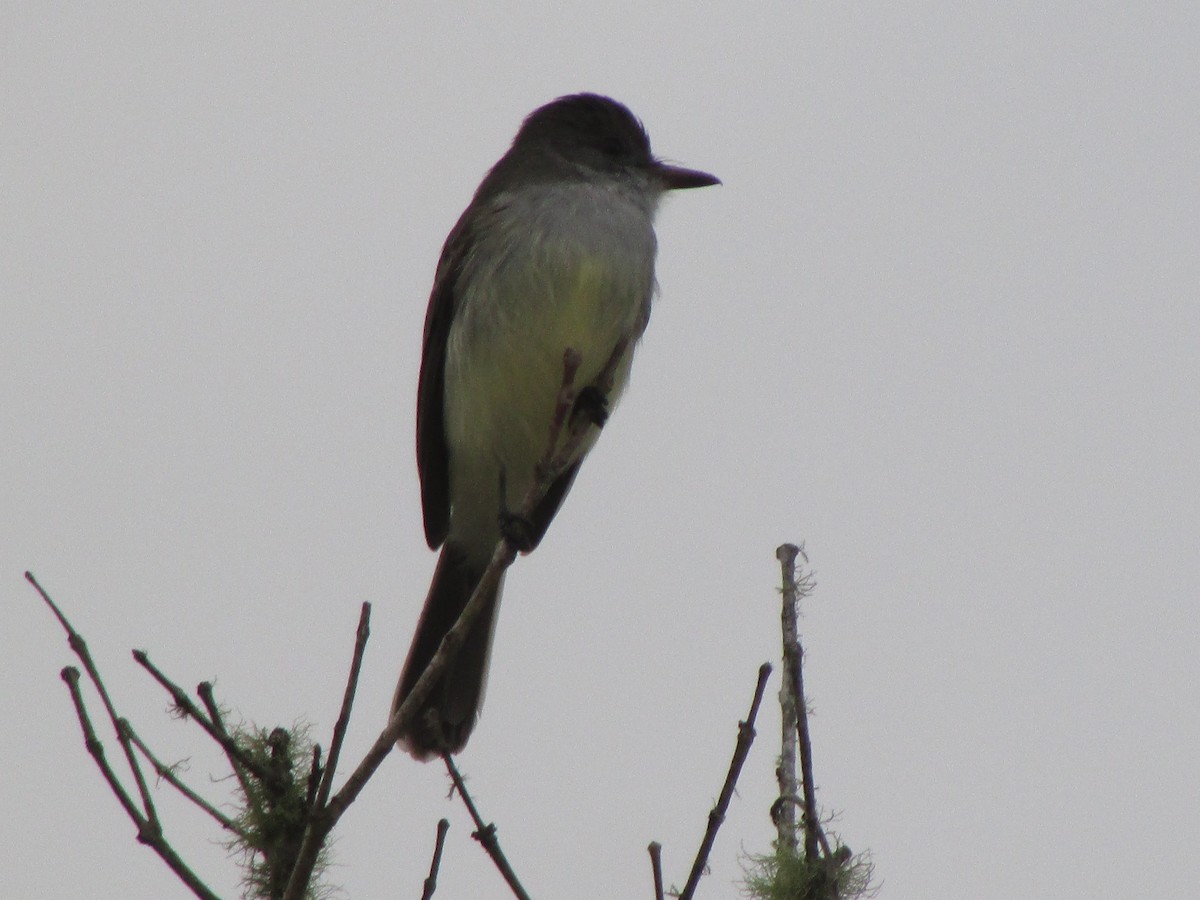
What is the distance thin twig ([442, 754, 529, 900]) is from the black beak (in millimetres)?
3899

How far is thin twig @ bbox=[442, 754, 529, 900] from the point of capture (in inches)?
106

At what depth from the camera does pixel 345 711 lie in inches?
110

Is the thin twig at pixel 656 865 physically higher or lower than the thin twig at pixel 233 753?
lower

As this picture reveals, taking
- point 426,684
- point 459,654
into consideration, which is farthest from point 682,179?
point 426,684

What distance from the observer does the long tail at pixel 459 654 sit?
5.20 metres

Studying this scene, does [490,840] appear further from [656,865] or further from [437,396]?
[437,396]

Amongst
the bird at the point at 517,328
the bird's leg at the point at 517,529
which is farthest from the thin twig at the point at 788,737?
the bird at the point at 517,328

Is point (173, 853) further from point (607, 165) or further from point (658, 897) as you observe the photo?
point (607, 165)

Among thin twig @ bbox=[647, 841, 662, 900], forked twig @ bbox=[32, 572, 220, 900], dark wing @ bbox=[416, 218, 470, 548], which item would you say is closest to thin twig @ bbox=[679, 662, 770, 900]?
thin twig @ bbox=[647, 841, 662, 900]

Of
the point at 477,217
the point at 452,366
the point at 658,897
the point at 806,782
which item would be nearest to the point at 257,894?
the point at 658,897

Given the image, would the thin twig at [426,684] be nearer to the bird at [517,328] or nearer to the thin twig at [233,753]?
the thin twig at [233,753]

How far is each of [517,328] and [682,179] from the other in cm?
132

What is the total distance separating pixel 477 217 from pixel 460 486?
1067mm

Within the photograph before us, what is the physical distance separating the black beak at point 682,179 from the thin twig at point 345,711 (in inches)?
152
